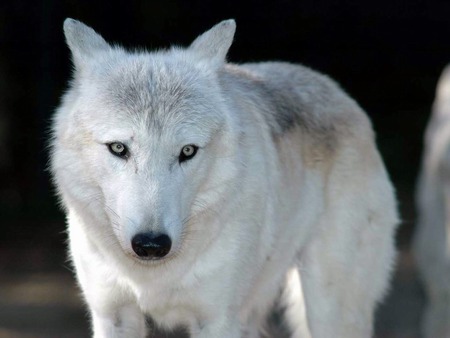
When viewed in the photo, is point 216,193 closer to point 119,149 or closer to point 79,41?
point 119,149

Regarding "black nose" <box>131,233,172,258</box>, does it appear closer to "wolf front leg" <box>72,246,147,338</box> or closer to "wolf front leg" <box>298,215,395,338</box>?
"wolf front leg" <box>72,246,147,338</box>

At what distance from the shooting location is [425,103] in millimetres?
12438

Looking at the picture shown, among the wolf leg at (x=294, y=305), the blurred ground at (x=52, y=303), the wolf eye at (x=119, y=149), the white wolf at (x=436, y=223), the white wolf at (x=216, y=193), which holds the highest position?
the wolf eye at (x=119, y=149)

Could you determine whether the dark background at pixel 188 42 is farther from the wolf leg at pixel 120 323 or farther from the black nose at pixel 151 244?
the black nose at pixel 151 244

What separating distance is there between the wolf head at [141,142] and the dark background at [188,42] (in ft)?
14.7

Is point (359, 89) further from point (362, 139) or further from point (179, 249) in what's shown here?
point (179, 249)

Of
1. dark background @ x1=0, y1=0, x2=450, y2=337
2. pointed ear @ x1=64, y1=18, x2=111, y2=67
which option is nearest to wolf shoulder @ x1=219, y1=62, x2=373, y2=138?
pointed ear @ x1=64, y1=18, x2=111, y2=67

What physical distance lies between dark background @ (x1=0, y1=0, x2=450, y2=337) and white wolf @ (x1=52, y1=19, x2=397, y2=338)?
11.7 feet

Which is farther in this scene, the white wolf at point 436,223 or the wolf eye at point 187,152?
the white wolf at point 436,223

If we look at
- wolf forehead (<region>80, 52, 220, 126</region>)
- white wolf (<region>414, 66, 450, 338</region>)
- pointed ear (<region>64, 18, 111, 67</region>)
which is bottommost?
white wolf (<region>414, 66, 450, 338</region>)

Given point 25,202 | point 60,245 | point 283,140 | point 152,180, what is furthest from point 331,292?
point 25,202

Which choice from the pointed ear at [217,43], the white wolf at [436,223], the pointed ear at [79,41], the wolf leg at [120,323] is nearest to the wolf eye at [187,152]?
the pointed ear at [217,43]

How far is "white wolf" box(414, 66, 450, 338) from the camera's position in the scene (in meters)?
7.44

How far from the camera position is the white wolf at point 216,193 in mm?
3891
